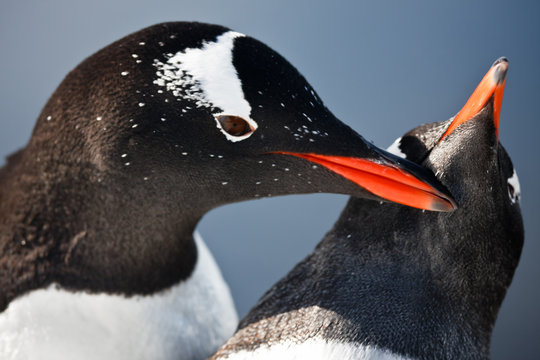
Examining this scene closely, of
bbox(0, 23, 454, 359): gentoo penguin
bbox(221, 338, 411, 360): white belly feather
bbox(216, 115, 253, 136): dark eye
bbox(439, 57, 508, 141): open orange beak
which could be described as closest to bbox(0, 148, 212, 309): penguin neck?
bbox(0, 23, 454, 359): gentoo penguin

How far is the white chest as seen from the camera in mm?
828

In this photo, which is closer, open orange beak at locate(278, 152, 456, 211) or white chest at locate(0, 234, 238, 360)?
open orange beak at locate(278, 152, 456, 211)

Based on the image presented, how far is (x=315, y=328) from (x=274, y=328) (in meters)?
0.06

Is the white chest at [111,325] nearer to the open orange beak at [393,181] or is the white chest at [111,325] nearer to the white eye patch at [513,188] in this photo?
the open orange beak at [393,181]

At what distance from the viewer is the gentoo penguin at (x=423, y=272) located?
0.68 metres

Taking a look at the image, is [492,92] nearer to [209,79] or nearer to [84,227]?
[209,79]

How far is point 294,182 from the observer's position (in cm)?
77

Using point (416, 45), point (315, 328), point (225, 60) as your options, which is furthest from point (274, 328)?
point (416, 45)

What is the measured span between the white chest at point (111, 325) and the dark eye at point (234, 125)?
12.1 inches

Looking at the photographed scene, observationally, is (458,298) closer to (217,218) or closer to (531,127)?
(531,127)

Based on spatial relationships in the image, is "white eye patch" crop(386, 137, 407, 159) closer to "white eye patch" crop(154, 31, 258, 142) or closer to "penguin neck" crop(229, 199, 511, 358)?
"penguin neck" crop(229, 199, 511, 358)

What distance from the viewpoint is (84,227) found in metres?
0.85

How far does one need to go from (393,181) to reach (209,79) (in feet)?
0.76

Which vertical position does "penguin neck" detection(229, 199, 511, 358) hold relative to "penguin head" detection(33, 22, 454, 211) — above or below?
below
